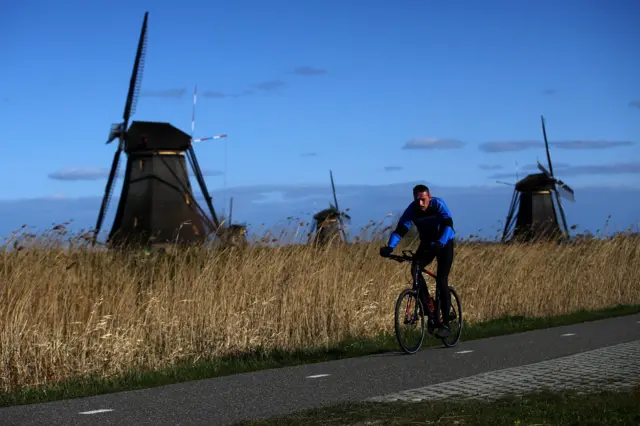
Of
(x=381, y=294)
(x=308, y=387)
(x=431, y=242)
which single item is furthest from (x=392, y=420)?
(x=381, y=294)

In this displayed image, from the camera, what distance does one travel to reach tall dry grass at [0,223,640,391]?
1061 centimetres

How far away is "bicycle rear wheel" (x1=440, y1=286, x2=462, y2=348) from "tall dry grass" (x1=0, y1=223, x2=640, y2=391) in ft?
5.17

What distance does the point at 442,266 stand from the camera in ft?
39.6

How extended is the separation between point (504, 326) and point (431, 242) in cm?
459

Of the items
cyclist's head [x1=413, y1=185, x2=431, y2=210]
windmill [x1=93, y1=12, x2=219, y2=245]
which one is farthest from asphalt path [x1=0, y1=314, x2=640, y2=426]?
windmill [x1=93, y1=12, x2=219, y2=245]

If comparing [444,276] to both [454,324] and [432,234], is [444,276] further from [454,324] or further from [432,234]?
[454,324]

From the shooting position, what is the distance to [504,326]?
15.6 meters

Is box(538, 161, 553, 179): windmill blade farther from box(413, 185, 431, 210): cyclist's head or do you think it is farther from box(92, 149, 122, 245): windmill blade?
box(413, 185, 431, 210): cyclist's head

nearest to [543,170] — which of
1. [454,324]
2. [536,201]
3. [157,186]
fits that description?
[536,201]

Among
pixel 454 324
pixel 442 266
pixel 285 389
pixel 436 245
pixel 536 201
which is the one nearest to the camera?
pixel 285 389

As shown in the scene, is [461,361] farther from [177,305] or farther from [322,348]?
[177,305]

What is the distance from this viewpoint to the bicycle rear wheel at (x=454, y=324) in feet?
40.7

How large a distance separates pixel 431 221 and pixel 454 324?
6.74ft

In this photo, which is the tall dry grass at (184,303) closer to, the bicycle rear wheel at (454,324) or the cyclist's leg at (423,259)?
the bicycle rear wheel at (454,324)
